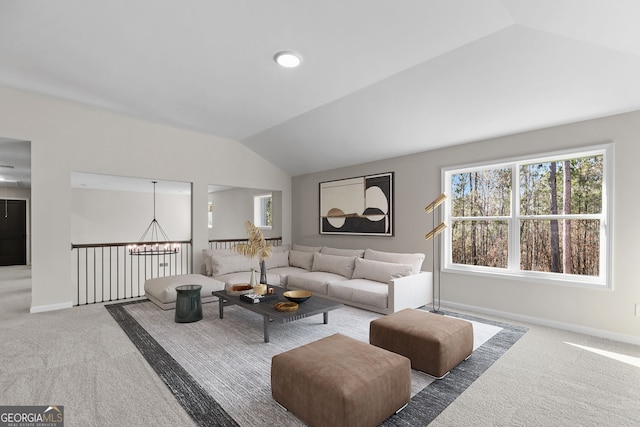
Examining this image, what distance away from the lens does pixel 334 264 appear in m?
5.36

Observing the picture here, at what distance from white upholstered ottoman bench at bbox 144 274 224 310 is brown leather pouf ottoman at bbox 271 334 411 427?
275 centimetres

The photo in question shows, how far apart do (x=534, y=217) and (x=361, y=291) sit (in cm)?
241

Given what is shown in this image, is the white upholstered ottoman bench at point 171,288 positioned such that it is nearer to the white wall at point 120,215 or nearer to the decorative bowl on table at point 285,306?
the decorative bowl on table at point 285,306

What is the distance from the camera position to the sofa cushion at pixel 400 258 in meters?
4.58

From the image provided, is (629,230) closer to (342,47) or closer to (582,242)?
(582,242)

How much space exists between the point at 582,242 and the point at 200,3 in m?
4.62

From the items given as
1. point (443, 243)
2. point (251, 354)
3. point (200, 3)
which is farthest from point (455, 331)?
point (200, 3)

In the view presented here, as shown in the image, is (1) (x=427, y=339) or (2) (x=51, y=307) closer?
(1) (x=427, y=339)

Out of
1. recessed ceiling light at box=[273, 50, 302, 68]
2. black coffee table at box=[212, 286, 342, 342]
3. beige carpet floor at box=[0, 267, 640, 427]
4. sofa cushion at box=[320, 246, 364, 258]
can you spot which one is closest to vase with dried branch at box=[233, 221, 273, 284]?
black coffee table at box=[212, 286, 342, 342]

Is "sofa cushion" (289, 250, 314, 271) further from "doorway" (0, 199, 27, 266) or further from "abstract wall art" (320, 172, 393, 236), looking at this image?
"doorway" (0, 199, 27, 266)

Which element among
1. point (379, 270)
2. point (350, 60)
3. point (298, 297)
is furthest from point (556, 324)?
point (350, 60)

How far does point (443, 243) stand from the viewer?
4676mm

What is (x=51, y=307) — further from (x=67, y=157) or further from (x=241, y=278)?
(x=241, y=278)

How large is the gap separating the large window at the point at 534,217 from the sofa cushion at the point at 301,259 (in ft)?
8.06
